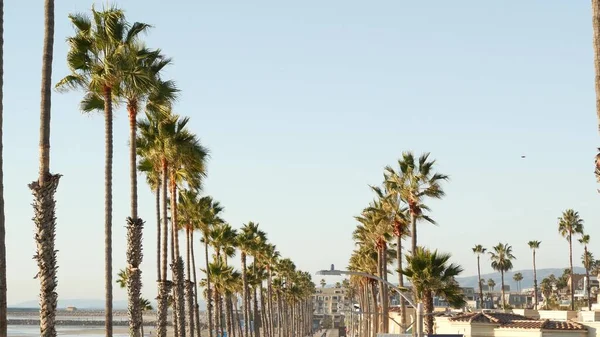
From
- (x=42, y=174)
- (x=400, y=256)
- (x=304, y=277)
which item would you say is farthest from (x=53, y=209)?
(x=304, y=277)

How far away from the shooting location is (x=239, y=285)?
91250 mm

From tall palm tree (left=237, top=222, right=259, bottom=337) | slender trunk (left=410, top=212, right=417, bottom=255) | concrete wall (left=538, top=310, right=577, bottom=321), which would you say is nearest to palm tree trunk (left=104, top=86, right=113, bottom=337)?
slender trunk (left=410, top=212, right=417, bottom=255)

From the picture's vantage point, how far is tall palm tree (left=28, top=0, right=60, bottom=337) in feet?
70.2

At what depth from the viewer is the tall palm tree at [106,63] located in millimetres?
28703

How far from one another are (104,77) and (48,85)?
7219mm

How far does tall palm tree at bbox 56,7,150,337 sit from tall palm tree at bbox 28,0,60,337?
6.65 metres

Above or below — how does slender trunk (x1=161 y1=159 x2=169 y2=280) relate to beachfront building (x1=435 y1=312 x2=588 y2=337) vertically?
above

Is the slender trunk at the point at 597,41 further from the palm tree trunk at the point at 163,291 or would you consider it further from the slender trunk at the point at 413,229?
the slender trunk at the point at 413,229

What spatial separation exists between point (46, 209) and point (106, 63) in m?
8.69

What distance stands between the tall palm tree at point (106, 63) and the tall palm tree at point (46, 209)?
665 cm

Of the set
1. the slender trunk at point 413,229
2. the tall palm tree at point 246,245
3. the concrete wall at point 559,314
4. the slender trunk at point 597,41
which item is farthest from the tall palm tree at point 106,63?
the tall palm tree at point 246,245

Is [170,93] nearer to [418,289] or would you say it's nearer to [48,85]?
[48,85]

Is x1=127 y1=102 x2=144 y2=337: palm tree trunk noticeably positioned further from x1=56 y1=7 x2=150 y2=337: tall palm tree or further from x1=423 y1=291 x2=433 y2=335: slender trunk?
x1=423 y1=291 x2=433 y2=335: slender trunk

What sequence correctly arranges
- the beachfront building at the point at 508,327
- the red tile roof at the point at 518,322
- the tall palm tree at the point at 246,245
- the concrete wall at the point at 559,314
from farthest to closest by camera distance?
1. the tall palm tree at the point at 246,245
2. the concrete wall at the point at 559,314
3. the red tile roof at the point at 518,322
4. the beachfront building at the point at 508,327
